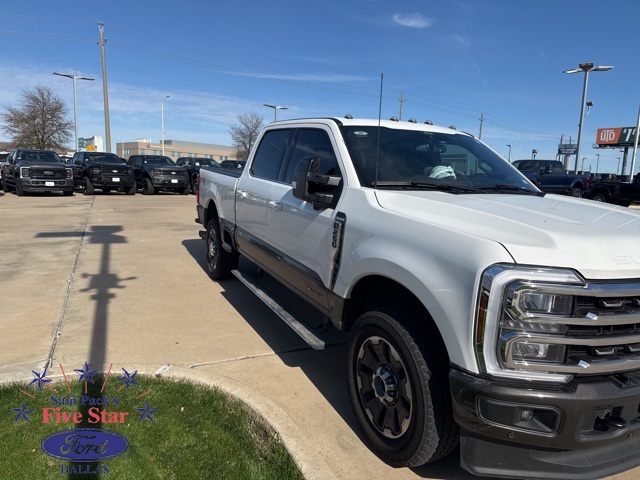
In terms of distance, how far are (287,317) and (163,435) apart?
1.28 metres

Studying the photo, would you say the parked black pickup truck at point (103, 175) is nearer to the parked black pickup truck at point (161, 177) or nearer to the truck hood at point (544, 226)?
the parked black pickup truck at point (161, 177)

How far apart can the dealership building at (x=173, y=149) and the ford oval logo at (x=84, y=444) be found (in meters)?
90.9

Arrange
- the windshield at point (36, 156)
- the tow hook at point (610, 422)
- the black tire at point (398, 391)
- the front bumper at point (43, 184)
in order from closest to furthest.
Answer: the tow hook at point (610, 422)
the black tire at point (398, 391)
the front bumper at point (43, 184)
the windshield at point (36, 156)

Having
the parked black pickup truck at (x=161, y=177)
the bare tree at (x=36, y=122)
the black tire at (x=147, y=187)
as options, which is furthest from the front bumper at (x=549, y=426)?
the bare tree at (x=36, y=122)

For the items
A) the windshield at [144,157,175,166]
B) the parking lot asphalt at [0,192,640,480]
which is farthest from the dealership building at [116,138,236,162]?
the parking lot asphalt at [0,192,640,480]

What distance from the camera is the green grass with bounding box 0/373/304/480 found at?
Result: 8.58 feet

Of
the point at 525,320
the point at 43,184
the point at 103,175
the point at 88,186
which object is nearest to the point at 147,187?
the point at 103,175

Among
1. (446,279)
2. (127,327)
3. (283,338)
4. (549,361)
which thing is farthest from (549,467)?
(127,327)

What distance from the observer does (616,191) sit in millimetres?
20859

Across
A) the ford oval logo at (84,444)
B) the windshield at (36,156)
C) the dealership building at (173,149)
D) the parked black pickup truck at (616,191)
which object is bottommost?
the ford oval logo at (84,444)

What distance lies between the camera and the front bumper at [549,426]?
2.01m

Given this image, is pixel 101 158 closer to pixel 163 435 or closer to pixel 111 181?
pixel 111 181

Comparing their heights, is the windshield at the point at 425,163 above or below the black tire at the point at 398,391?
above

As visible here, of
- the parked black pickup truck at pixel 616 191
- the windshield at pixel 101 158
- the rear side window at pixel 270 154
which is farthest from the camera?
the windshield at pixel 101 158
